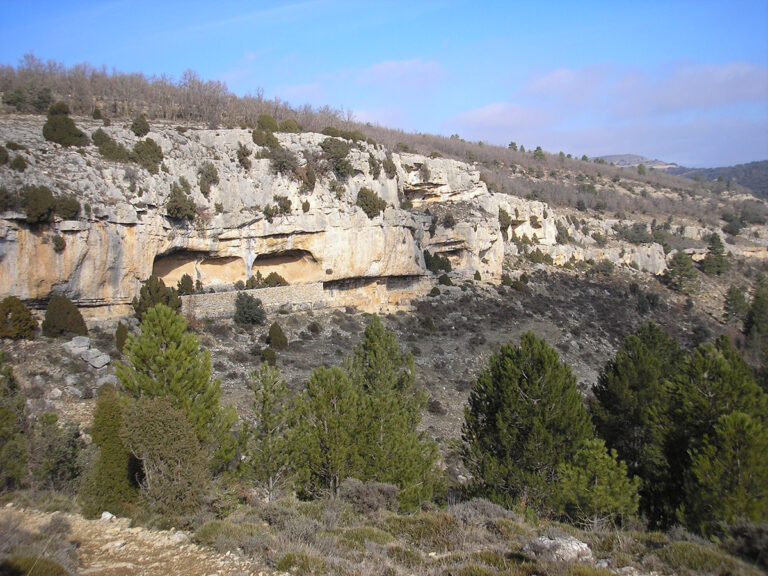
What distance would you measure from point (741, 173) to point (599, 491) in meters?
193

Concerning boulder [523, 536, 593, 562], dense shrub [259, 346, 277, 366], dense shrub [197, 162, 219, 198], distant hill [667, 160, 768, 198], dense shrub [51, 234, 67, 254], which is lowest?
dense shrub [259, 346, 277, 366]

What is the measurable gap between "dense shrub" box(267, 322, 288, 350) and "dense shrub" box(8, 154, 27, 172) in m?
13.7

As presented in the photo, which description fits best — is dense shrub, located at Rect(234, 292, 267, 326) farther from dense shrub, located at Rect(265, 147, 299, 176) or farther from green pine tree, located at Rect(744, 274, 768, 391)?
green pine tree, located at Rect(744, 274, 768, 391)

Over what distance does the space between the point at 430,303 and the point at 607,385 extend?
71.2ft

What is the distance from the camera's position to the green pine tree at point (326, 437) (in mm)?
12836

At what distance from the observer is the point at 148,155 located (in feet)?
93.7

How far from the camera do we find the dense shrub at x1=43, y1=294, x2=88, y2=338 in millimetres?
22578

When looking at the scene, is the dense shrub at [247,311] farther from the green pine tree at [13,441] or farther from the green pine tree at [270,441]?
the green pine tree at [270,441]

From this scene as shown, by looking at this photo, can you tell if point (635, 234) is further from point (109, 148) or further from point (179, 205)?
point (109, 148)

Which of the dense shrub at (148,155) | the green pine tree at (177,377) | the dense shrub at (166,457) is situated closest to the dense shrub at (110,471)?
the green pine tree at (177,377)

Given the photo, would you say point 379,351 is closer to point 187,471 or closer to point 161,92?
point 187,471

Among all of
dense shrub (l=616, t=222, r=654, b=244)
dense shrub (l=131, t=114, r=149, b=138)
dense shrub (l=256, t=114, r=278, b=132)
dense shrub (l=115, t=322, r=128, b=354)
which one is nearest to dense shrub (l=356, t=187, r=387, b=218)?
dense shrub (l=256, t=114, r=278, b=132)

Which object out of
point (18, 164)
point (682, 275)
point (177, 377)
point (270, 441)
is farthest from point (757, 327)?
point (18, 164)

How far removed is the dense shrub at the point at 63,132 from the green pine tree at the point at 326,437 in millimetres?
21507
